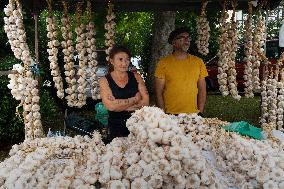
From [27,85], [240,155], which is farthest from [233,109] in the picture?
[240,155]

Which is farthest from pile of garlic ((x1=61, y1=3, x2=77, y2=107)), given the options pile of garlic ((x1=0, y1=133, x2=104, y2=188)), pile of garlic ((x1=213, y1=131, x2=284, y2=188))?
pile of garlic ((x1=213, y1=131, x2=284, y2=188))

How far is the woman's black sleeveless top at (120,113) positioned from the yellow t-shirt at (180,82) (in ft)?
2.60

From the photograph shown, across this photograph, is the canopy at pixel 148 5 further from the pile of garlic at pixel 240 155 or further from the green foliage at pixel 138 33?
the green foliage at pixel 138 33

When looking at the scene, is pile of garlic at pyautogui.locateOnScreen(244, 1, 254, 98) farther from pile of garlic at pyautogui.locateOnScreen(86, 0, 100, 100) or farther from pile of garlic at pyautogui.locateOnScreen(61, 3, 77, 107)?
pile of garlic at pyautogui.locateOnScreen(61, 3, 77, 107)

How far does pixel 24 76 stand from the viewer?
455 cm

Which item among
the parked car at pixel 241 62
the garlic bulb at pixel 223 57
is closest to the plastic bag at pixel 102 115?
the garlic bulb at pixel 223 57

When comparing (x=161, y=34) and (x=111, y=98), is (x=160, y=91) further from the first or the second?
(x=161, y=34)

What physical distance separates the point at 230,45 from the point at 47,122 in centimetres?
496

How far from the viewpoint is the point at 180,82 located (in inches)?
179

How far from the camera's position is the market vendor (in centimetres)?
368

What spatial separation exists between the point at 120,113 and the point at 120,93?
0.17 meters

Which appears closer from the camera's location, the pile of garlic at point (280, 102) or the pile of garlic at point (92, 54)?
the pile of garlic at point (92, 54)

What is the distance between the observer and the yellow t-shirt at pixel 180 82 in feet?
14.9

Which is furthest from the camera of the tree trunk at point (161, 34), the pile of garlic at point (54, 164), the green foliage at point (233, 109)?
the green foliage at point (233, 109)
